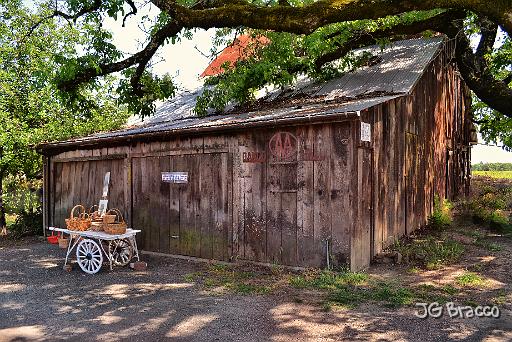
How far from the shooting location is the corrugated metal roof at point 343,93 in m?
8.12

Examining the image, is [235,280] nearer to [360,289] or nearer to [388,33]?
[360,289]

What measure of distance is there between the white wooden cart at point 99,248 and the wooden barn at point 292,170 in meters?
1.28

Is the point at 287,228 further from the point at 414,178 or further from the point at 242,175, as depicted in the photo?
the point at 414,178

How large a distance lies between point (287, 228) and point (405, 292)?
243cm

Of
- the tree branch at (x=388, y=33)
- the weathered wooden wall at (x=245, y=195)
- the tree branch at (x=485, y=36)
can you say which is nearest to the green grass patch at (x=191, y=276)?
the weathered wooden wall at (x=245, y=195)

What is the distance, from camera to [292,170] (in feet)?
25.8

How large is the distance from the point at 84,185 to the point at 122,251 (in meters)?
3.95

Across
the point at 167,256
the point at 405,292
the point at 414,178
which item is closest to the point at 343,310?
the point at 405,292

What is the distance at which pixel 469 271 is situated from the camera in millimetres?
7375

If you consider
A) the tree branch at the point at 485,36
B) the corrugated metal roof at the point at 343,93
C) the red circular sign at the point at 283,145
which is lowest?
the red circular sign at the point at 283,145

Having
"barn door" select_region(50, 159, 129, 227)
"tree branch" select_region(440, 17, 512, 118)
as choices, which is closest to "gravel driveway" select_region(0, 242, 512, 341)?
"barn door" select_region(50, 159, 129, 227)

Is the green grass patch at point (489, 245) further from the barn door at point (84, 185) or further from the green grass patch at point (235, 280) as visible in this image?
the barn door at point (84, 185)

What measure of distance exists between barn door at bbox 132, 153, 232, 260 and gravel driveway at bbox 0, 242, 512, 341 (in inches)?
68.8

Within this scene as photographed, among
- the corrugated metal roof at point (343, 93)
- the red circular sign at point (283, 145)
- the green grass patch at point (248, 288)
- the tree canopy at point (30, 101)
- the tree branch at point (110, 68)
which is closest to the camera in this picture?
the green grass patch at point (248, 288)
